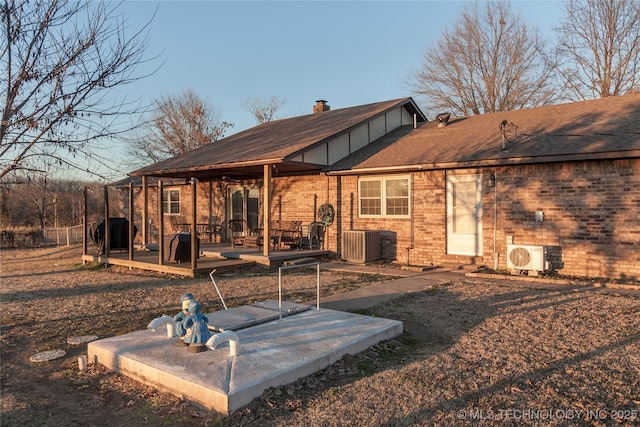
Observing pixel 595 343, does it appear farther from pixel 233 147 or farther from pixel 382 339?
pixel 233 147

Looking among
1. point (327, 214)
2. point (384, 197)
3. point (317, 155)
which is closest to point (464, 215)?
point (384, 197)

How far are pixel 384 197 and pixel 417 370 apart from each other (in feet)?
28.5

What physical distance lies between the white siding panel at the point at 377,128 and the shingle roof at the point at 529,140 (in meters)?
1.01

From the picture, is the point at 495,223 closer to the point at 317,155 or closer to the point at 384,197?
the point at 384,197

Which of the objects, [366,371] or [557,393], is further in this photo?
[366,371]

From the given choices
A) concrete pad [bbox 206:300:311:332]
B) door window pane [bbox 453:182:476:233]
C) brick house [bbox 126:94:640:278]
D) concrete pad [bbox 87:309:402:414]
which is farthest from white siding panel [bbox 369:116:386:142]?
concrete pad [bbox 87:309:402:414]

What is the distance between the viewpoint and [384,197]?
1288 centimetres

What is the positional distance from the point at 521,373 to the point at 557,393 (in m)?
0.50

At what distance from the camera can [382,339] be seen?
5430mm

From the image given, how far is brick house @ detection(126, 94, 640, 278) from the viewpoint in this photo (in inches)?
376

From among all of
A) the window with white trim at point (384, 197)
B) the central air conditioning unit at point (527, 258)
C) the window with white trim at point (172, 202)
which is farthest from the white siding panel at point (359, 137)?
the window with white trim at point (172, 202)

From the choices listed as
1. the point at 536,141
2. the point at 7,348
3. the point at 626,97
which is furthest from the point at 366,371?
the point at 626,97

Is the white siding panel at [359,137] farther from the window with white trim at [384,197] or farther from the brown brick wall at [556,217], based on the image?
the brown brick wall at [556,217]

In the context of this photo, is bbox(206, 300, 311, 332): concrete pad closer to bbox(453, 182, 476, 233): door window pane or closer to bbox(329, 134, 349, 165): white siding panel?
bbox(453, 182, 476, 233): door window pane
